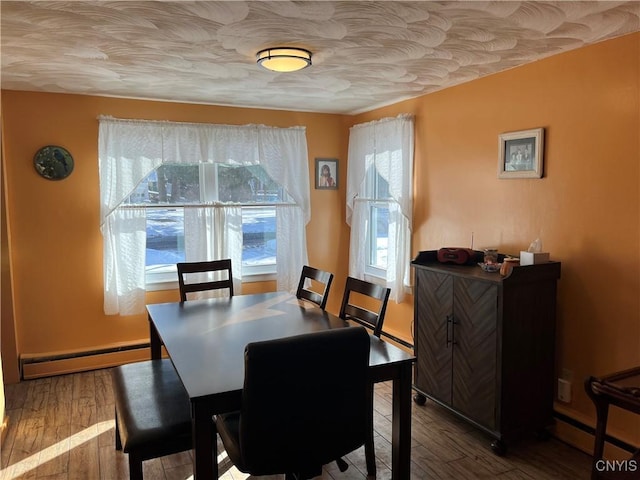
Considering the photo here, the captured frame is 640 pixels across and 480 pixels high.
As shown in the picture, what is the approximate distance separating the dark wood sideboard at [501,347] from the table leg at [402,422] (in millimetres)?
728

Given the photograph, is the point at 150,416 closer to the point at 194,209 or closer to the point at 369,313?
the point at 369,313

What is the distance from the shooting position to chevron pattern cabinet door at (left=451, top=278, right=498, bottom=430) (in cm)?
270

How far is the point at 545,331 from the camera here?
2.75m

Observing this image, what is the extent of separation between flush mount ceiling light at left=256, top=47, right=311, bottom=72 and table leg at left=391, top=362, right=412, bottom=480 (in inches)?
64.6

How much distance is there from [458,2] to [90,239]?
126 inches

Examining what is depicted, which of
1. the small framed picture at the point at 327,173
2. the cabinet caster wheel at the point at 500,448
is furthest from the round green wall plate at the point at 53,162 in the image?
the cabinet caster wheel at the point at 500,448

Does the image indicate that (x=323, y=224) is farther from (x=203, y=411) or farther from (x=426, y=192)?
(x=203, y=411)

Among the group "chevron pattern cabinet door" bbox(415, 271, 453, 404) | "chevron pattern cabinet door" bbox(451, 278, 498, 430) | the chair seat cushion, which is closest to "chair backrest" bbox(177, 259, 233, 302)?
the chair seat cushion

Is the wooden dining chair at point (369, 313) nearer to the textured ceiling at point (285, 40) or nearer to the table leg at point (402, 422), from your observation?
the table leg at point (402, 422)

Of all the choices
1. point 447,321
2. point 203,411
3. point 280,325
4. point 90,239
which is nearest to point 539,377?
point 447,321

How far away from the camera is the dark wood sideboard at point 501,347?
8.71 feet

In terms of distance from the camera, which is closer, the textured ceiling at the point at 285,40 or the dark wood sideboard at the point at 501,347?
the textured ceiling at the point at 285,40

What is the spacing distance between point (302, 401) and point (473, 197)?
7.16ft

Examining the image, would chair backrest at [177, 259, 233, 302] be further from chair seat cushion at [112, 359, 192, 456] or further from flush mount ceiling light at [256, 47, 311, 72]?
flush mount ceiling light at [256, 47, 311, 72]
